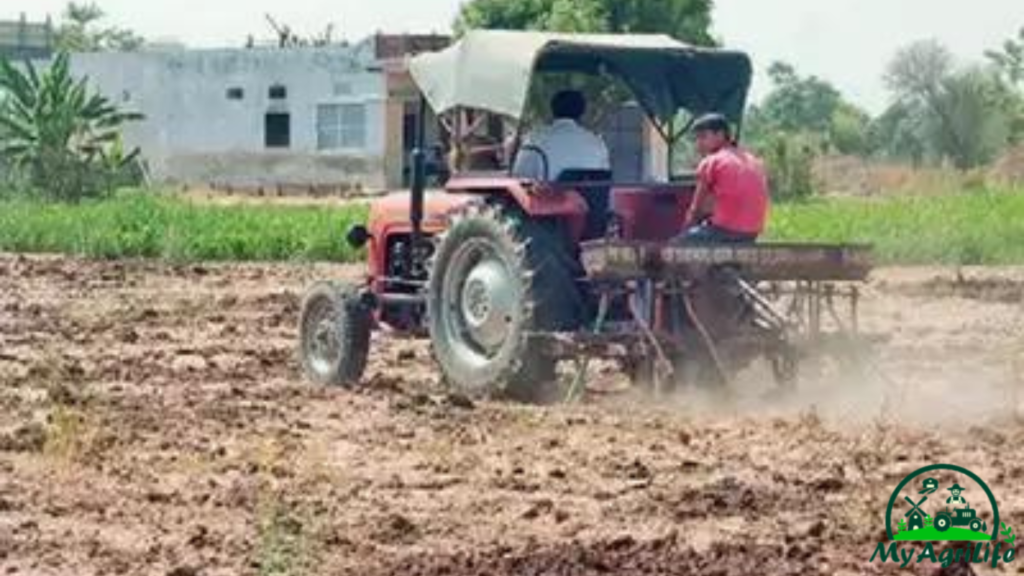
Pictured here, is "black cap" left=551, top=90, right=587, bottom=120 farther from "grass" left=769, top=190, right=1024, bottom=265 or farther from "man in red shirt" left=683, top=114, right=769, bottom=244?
"grass" left=769, top=190, right=1024, bottom=265

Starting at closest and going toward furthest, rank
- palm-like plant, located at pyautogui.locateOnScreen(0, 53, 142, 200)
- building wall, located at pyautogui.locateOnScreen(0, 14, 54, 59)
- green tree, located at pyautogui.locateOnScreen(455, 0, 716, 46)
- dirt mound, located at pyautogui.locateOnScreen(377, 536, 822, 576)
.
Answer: dirt mound, located at pyautogui.locateOnScreen(377, 536, 822, 576) → palm-like plant, located at pyautogui.locateOnScreen(0, 53, 142, 200) → green tree, located at pyautogui.locateOnScreen(455, 0, 716, 46) → building wall, located at pyautogui.locateOnScreen(0, 14, 54, 59)

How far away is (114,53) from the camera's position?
62.5 meters

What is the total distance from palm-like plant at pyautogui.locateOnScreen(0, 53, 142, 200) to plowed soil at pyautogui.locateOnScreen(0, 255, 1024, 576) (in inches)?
1148

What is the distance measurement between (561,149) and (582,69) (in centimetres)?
99

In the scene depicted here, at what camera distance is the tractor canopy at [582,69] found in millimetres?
13914

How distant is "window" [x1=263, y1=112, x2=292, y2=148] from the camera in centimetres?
5953

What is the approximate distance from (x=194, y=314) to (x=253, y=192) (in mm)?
34801

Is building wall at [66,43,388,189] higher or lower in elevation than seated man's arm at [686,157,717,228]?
lower

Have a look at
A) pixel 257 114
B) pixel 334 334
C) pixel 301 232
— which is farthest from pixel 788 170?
pixel 334 334

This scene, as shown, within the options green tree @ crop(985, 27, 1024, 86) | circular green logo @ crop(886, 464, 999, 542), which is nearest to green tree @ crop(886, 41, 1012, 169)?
green tree @ crop(985, 27, 1024, 86)

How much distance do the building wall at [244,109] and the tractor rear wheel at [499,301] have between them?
42.7 metres

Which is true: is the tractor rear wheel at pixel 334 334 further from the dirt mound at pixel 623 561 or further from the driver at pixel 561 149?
the dirt mound at pixel 623 561

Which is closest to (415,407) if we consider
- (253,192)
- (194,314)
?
(194,314)

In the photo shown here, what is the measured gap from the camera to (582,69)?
14.6 m
